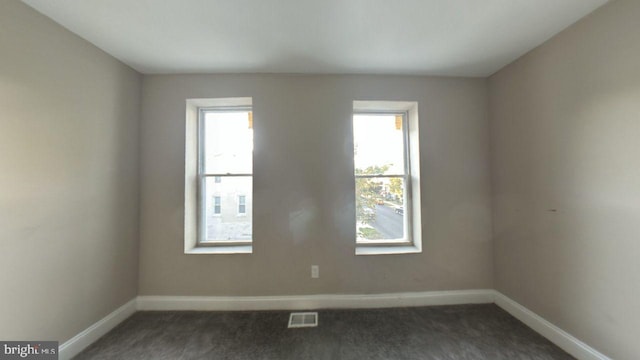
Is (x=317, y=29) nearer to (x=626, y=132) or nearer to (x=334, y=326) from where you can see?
(x=626, y=132)

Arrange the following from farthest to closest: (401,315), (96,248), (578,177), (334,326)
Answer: (401,315) < (334,326) < (96,248) < (578,177)

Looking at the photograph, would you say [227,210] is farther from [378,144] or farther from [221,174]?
[378,144]

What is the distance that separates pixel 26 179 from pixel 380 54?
107 inches

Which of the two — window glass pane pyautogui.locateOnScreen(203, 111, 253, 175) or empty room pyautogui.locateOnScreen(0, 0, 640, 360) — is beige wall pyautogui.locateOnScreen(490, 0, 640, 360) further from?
window glass pane pyautogui.locateOnScreen(203, 111, 253, 175)

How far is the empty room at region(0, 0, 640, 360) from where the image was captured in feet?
4.83

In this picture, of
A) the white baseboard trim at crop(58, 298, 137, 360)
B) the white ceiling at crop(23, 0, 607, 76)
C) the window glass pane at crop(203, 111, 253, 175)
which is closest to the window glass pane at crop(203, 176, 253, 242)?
the window glass pane at crop(203, 111, 253, 175)

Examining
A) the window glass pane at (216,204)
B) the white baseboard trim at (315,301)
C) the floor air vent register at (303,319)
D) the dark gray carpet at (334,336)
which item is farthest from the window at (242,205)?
the floor air vent register at (303,319)

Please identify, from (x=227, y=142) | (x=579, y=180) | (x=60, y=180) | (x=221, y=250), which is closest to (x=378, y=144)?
(x=579, y=180)

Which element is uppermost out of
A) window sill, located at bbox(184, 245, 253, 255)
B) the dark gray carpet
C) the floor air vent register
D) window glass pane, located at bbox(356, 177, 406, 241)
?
window glass pane, located at bbox(356, 177, 406, 241)

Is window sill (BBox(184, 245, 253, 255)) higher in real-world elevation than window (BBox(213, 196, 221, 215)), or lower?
lower

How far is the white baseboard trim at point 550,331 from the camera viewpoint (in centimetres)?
160

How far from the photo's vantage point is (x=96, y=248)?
1905mm

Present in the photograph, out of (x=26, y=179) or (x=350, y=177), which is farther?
(x=350, y=177)

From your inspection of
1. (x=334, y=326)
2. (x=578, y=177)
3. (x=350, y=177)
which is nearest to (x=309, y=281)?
(x=334, y=326)
